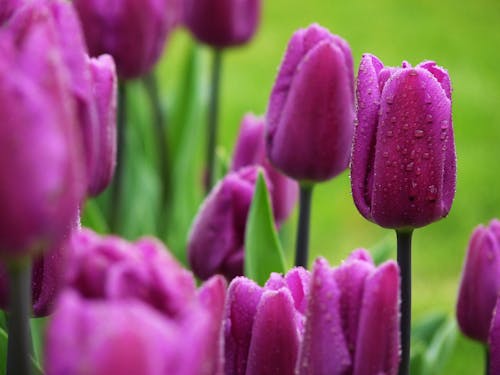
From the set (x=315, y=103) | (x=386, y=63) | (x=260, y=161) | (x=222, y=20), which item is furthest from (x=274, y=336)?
(x=386, y=63)

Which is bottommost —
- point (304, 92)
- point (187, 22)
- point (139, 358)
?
point (139, 358)

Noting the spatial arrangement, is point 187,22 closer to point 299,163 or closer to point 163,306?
point 299,163

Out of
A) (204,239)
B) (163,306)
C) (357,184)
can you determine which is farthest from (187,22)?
(163,306)

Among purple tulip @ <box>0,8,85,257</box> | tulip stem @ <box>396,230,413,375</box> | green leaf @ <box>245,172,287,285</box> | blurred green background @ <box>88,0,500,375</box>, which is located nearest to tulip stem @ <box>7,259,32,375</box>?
purple tulip @ <box>0,8,85,257</box>

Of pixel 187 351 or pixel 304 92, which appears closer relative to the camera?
pixel 187 351

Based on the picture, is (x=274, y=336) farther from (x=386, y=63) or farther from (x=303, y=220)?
(x=386, y=63)

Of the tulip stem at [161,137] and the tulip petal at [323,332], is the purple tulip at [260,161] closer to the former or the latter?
the tulip stem at [161,137]

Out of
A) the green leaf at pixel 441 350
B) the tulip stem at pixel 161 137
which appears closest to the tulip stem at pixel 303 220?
the green leaf at pixel 441 350
